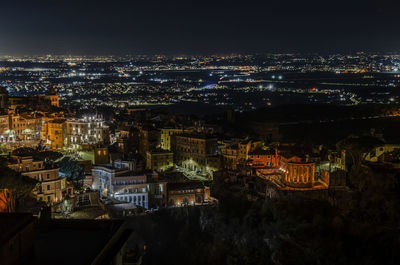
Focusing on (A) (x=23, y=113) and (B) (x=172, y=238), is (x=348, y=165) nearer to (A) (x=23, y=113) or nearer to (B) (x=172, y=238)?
(B) (x=172, y=238)

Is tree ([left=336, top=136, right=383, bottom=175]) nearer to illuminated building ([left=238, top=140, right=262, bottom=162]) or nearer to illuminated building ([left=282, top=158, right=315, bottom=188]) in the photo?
illuminated building ([left=282, top=158, right=315, bottom=188])

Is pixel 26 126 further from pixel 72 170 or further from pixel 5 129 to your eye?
pixel 72 170

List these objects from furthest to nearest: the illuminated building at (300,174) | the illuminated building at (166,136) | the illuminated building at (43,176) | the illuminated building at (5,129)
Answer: the illuminated building at (166,136) < the illuminated building at (5,129) < the illuminated building at (300,174) < the illuminated building at (43,176)

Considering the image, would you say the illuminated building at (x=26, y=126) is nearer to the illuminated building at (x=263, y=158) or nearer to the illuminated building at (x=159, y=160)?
the illuminated building at (x=159, y=160)

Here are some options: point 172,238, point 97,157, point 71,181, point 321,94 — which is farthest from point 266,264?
point 321,94

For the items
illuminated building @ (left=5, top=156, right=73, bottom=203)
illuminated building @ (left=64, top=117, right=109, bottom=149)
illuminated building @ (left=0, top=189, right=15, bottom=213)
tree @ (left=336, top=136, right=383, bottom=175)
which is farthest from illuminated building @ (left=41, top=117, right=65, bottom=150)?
tree @ (left=336, top=136, right=383, bottom=175)

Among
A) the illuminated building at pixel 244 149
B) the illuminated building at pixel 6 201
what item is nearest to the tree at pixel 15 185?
the illuminated building at pixel 6 201
